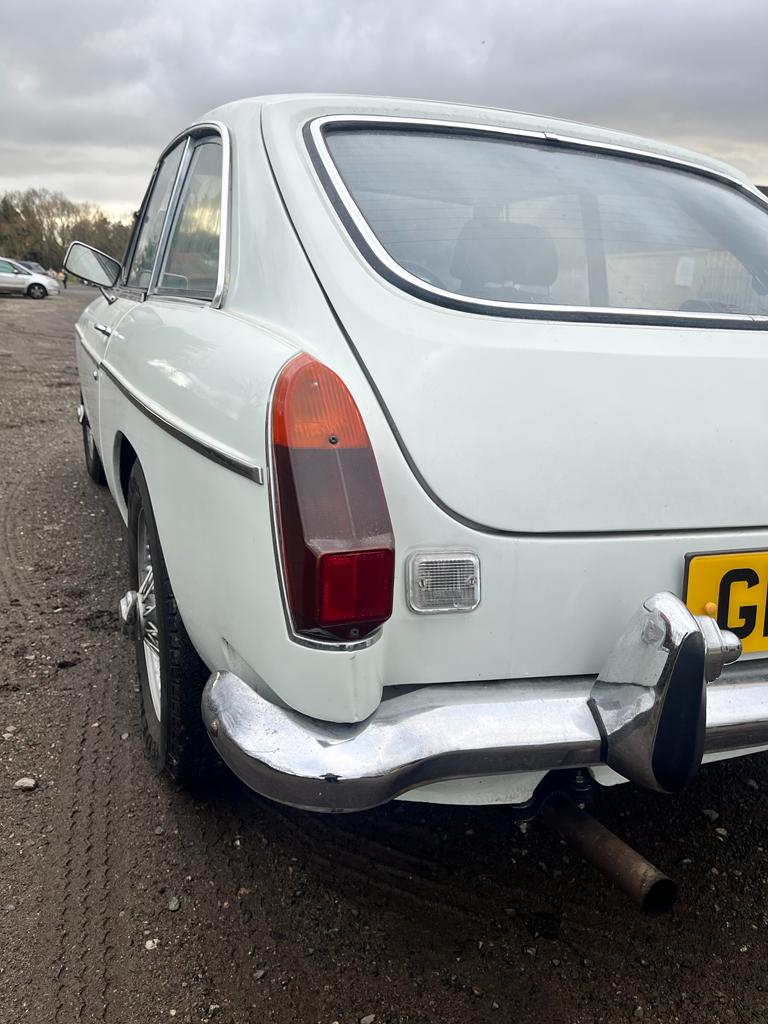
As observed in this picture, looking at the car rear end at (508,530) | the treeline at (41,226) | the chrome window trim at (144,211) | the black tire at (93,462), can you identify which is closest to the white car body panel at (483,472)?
the car rear end at (508,530)

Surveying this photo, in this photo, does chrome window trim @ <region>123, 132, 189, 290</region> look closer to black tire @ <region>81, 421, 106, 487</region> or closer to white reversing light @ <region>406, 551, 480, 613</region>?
black tire @ <region>81, 421, 106, 487</region>

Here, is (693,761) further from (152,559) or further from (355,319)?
(152,559)

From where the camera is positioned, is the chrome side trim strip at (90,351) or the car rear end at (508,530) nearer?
the car rear end at (508,530)

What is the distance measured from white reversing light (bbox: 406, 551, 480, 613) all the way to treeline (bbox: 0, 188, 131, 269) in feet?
204

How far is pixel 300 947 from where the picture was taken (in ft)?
6.30

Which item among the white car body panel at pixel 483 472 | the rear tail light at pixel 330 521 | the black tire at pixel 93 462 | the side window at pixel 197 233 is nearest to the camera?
the rear tail light at pixel 330 521

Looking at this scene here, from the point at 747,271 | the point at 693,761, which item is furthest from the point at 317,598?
the point at 747,271

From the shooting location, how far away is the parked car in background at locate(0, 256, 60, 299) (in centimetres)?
3166

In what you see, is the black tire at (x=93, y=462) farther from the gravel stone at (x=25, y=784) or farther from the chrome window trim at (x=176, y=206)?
the gravel stone at (x=25, y=784)

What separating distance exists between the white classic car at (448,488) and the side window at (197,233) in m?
0.16

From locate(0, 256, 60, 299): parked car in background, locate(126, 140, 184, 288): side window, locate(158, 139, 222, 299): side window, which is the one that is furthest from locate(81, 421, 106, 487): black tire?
locate(0, 256, 60, 299): parked car in background

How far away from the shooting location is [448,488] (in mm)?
1629

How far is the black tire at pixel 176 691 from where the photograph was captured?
2.15 metres

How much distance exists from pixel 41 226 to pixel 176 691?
2725 inches
